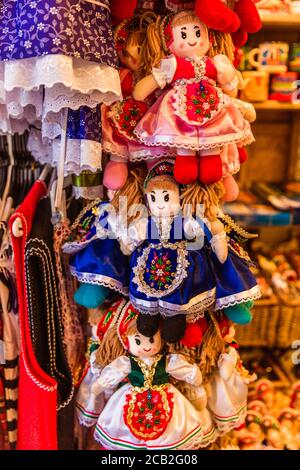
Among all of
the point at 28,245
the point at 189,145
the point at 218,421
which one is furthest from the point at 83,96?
the point at 218,421

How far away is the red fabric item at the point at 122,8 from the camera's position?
865mm

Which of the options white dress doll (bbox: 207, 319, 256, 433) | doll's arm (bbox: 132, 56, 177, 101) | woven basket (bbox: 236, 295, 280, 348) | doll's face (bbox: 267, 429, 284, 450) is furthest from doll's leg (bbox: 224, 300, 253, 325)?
woven basket (bbox: 236, 295, 280, 348)

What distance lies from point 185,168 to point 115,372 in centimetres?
50

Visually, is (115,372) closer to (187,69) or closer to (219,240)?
(219,240)

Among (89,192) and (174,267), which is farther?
(89,192)

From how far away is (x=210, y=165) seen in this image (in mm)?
898

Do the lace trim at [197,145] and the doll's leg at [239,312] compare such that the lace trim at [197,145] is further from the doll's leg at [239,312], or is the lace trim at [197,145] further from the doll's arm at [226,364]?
the doll's arm at [226,364]

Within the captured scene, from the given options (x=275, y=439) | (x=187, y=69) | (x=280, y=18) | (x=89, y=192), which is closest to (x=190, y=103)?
(x=187, y=69)

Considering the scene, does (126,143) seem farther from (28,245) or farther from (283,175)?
(283,175)

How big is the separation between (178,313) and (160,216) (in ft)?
0.67

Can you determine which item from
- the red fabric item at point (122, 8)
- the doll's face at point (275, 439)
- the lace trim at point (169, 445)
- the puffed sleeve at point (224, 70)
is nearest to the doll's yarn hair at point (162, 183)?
the puffed sleeve at point (224, 70)

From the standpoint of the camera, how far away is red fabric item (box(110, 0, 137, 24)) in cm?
86

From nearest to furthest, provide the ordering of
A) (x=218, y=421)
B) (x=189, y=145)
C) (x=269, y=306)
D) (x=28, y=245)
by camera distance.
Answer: (x=189, y=145), (x=28, y=245), (x=218, y=421), (x=269, y=306)
